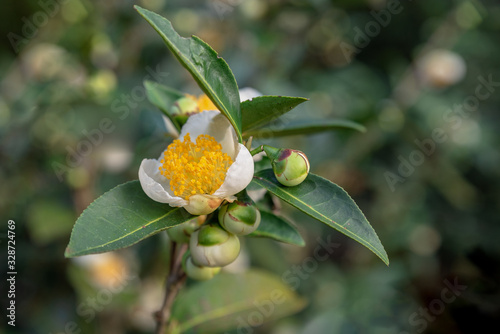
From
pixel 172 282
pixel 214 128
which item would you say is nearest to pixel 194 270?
pixel 172 282

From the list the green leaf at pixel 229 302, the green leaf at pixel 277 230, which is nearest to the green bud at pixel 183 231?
the green leaf at pixel 277 230

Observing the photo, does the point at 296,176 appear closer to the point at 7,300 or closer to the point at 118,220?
the point at 118,220

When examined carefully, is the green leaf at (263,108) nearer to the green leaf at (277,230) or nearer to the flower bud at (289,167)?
the flower bud at (289,167)

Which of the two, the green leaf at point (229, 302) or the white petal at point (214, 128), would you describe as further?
the green leaf at point (229, 302)

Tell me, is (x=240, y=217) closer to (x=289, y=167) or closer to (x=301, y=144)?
(x=289, y=167)

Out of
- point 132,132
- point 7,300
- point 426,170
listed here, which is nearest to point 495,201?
point 426,170
